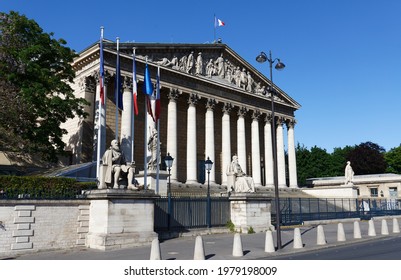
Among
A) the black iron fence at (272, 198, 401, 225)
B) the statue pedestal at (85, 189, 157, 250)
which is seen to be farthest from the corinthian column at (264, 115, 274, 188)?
the statue pedestal at (85, 189, 157, 250)

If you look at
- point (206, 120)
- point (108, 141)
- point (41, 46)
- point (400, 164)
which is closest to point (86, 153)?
point (108, 141)

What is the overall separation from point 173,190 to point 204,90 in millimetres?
12886

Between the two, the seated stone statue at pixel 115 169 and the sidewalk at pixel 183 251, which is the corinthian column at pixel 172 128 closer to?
the sidewalk at pixel 183 251

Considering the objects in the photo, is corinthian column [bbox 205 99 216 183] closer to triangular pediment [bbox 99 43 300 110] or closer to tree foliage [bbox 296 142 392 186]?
triangular pediment [bbox 99 43 300 110]

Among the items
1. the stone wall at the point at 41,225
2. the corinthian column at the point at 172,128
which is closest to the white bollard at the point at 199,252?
the stone wall at the point at 41,225

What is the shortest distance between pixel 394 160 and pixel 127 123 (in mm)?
65399

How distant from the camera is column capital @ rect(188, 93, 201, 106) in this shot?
39.6 metres

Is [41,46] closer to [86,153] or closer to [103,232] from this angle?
[86,153]

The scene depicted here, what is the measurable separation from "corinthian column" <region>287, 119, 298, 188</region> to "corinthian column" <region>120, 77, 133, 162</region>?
80.0 feet

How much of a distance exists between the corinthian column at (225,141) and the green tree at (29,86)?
1856 cm

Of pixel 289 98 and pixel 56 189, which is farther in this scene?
pixel 289 98

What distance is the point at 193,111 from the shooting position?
3956 centimetres

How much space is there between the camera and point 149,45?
1423 inches

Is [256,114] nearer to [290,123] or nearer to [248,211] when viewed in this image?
[290,123]
